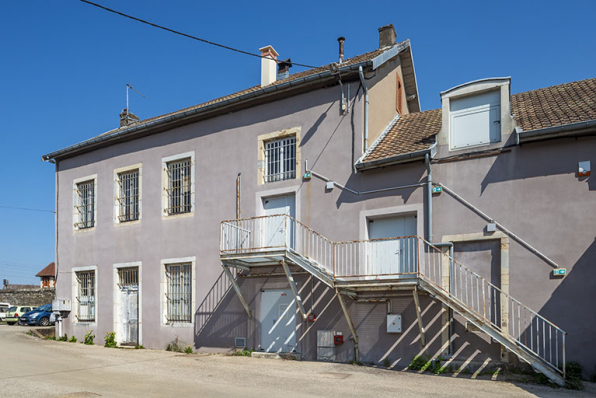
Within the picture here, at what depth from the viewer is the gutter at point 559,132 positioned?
11.2 meters

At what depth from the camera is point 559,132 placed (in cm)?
1148

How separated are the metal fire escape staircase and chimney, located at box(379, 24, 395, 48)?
7.09 meters

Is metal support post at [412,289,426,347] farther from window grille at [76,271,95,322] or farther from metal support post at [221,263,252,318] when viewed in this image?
window grille at [76,271,95,322]

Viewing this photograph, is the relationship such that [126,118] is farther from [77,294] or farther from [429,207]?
[429,207]

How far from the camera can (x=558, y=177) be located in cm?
1154

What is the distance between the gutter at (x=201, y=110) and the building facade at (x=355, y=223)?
7 cm

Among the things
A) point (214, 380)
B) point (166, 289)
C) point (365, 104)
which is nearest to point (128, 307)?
point (166, 289)

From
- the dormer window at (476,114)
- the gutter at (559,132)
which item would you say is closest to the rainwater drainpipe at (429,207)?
the dormer window at (476,114)

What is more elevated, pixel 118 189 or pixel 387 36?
pixel 387 36

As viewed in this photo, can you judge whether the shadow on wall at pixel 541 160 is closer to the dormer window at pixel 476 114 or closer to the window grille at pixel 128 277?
the dormer window at pixel 476 114

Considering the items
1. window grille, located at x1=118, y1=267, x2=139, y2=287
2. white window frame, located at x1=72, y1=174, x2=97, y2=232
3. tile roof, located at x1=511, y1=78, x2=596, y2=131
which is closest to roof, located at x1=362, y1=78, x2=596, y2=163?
tile roof, located at x1=511, y1=78, x2=596, y2=131

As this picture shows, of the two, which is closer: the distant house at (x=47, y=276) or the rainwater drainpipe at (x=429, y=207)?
the rainwater drainpipe at (x=429, y=207)

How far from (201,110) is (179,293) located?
220 inches

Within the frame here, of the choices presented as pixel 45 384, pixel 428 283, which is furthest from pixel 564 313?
pixel 45 384
